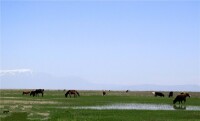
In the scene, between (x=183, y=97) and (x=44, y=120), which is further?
(x=183, y=97)

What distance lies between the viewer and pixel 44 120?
88.3 feet

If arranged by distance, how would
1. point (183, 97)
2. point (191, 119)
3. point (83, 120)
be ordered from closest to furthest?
point (83, 120)
point (191, 119)
point (183, 97)

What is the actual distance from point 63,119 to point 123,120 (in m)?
4.77

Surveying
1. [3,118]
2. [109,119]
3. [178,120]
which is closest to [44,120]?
[3,118]

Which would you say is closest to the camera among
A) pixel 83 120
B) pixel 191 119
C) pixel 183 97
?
pixel 83 120

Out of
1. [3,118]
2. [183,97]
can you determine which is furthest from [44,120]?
[183,97]

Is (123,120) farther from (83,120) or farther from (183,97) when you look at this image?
(183,97)

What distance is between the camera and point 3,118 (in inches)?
1085

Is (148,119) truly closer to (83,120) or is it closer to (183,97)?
A: (83,120)

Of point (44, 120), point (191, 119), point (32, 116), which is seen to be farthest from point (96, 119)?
point (191, 119)

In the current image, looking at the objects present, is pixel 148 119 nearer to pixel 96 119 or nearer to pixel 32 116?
pixel 96 119

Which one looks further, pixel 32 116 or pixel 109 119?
pixel 32 116

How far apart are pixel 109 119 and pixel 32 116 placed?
22.7 feet

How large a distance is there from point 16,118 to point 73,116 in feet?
15.6
